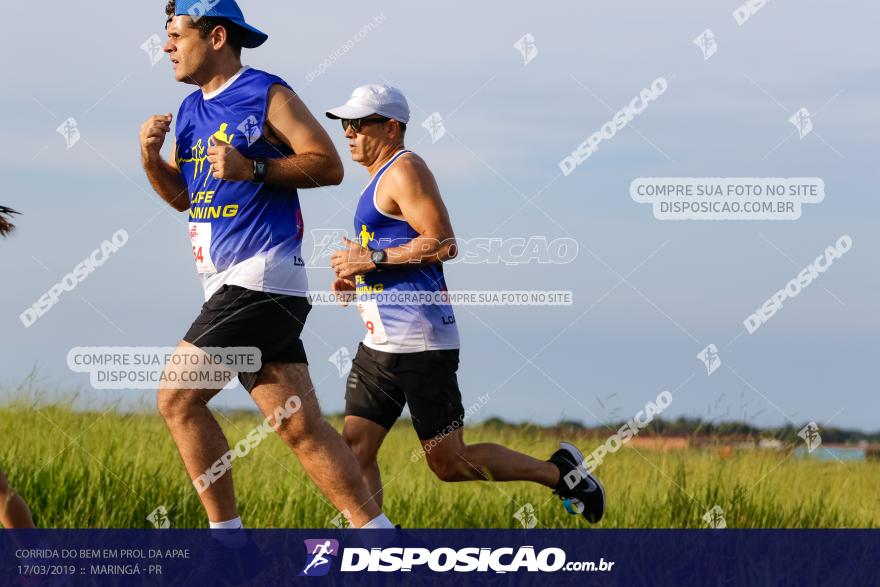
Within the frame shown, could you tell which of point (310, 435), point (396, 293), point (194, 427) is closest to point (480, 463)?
point (396, 293)

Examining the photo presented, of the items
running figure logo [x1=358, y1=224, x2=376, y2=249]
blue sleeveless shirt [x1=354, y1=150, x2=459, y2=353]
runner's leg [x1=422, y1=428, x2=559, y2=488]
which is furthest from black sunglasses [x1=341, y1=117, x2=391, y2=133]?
runner's leg [x1=422, y1=428, x2=559, y2=488]

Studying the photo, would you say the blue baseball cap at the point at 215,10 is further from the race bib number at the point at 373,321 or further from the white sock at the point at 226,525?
the white sock at the point at 226,525

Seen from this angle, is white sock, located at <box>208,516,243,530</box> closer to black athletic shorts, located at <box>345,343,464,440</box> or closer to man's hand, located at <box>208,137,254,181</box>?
black athletic shorts, located at <box>345,343,464,440</box>

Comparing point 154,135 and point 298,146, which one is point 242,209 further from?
point 154,135

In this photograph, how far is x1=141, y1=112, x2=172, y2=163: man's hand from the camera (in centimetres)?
607

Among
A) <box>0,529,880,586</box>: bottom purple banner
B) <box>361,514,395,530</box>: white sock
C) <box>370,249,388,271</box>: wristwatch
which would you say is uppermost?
<box>370,249,388,271</box>: wristwatch

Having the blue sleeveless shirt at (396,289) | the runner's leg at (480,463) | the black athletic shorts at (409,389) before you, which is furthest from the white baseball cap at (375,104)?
the runner's leg at (480,463)

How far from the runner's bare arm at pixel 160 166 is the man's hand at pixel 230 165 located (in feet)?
1.85

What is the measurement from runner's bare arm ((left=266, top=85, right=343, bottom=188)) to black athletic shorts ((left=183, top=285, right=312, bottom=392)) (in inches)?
20.6

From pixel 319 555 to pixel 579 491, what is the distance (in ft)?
5.97

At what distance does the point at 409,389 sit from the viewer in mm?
6270

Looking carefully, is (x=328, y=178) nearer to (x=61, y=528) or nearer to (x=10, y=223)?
(x=10, y=223)

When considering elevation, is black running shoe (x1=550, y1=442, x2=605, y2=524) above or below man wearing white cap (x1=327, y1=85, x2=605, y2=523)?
below

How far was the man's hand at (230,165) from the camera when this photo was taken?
5.59 meters
